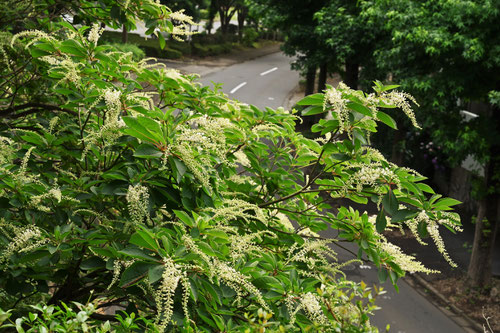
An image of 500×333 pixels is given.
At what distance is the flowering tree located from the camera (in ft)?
7.90

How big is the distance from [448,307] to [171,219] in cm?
988

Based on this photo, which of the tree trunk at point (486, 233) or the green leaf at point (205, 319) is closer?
the green leaf at point (205, 319)

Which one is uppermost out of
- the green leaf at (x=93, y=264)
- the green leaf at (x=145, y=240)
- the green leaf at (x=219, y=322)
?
the green leaf at (x=145, y=240)

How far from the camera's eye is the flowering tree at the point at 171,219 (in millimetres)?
2408

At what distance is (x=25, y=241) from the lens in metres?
2.65

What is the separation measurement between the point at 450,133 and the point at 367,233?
25.8ft

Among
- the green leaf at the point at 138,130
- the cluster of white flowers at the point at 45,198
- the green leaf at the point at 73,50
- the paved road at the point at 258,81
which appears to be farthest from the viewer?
the paved road at the point at 258,81

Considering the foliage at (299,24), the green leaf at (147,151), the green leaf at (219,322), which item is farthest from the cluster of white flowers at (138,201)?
the foliage at (299,24)

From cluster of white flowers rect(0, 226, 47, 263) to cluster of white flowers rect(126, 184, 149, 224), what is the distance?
48cm

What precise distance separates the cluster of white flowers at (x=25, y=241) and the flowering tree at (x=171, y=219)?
0.03 ft

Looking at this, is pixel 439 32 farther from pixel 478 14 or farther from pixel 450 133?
pixel 450 133

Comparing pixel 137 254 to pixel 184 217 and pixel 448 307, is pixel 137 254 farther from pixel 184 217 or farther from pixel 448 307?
pixel 448 307

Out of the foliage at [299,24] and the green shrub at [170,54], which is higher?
the foliage at [299,24]

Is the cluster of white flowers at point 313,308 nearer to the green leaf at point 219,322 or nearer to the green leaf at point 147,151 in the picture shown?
the green leaf at point 219,322
